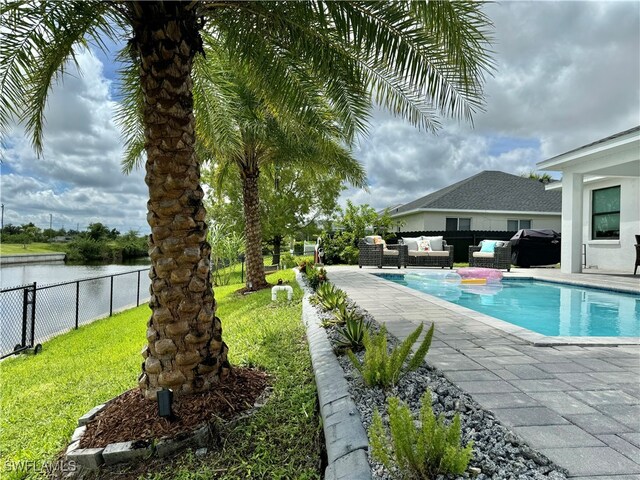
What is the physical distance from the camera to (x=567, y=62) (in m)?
10.3

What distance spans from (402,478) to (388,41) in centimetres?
387

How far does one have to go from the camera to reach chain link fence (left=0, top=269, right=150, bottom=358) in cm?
787

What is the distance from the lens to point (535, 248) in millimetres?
16391

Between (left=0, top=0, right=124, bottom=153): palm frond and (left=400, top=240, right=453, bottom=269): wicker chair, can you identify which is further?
(left=400, top=240, right=453, bottom=269): wicker chair

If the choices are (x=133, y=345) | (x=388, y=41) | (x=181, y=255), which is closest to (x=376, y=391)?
(x=181, y=255)

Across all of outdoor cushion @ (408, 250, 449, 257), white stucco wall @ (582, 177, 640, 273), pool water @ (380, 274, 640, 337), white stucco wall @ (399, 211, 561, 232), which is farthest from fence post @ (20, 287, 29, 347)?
white stucco wall @ (399, 211, 561, 232)

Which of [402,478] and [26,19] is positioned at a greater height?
[26,19]

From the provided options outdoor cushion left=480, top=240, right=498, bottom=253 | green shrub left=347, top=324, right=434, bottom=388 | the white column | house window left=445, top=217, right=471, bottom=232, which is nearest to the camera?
green shrub left=347, top=324, right=434, bottom=388

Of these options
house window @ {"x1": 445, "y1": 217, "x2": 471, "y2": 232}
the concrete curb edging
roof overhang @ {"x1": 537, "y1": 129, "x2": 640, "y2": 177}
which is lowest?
the concrete curb edging

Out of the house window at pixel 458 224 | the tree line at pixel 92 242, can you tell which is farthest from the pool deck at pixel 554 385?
the tree line at pixel 92 242

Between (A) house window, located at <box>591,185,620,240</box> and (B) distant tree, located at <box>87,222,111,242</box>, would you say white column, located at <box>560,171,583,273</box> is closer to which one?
(A) house window, located at <box>591,185,620,240</box>

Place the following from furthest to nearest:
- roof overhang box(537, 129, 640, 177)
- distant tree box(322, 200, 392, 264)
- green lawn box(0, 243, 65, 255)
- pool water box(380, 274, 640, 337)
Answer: green lawn box(0, 243, 65, 255) < distant tree box(322, 200, 392, 264) < roof overhang box(537, 129, 640, 177) < pool water box(380, 274, 640, 337)

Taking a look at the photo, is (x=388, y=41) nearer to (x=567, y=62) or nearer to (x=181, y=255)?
(x=181, y=255)

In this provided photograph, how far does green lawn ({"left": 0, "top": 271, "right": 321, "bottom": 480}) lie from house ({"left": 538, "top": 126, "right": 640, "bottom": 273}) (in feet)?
32.3
